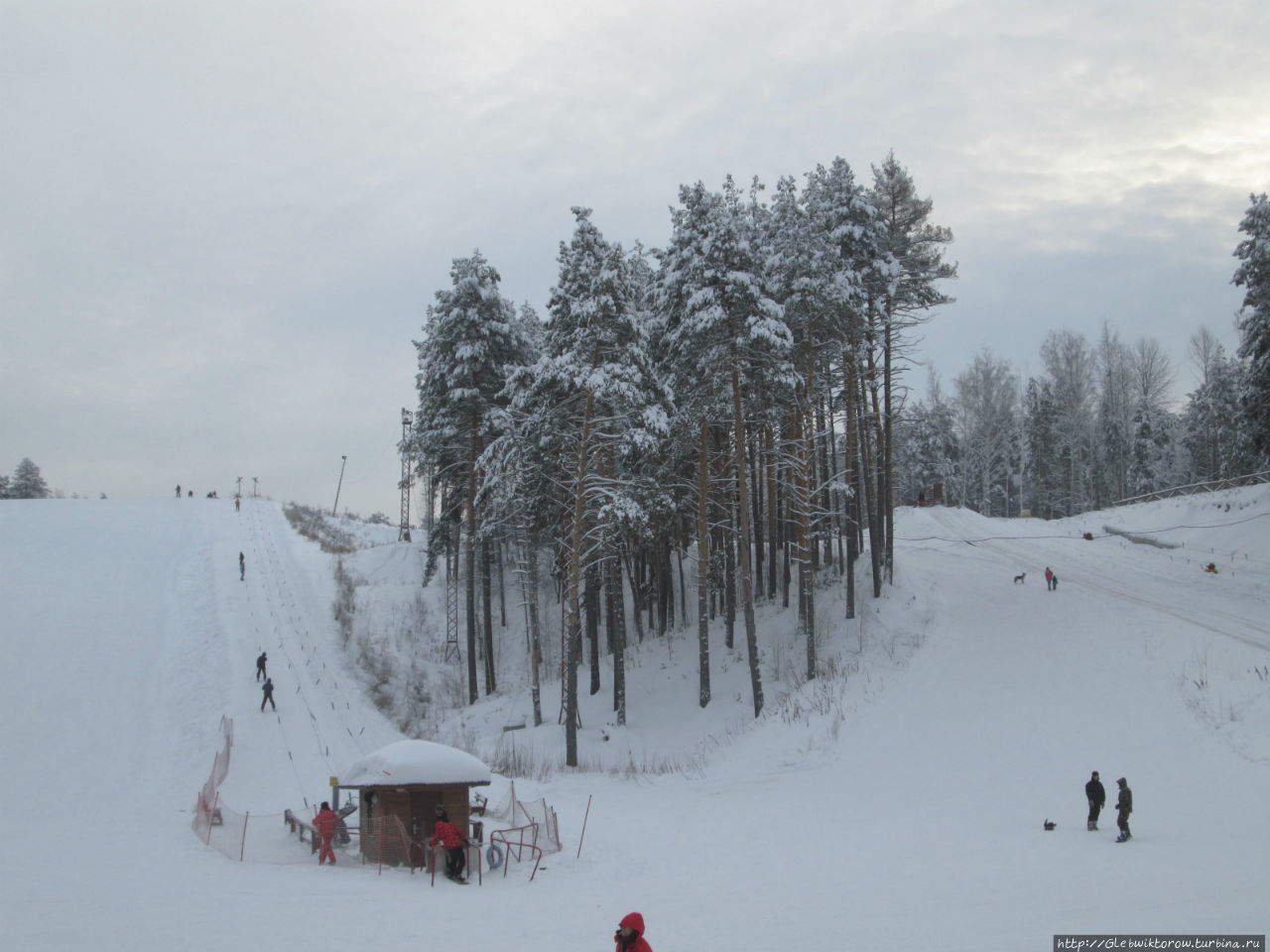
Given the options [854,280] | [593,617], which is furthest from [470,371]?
[854,280]

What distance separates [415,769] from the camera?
55.2 feet

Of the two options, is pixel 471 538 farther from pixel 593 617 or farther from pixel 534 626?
pixel 593 617

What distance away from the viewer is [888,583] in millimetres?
33281

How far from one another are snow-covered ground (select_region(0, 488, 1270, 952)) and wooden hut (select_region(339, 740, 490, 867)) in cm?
80

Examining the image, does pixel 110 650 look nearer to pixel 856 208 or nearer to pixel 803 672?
pixel 803 672

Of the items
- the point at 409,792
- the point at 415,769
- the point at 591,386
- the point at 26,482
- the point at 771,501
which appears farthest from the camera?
the point at 26,482

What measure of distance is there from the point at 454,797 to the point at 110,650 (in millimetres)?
21603

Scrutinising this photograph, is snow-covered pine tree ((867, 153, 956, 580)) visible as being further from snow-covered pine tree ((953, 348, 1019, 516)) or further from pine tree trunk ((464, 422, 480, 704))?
snow-covered pine tree ((953, 348, 1019, 516))

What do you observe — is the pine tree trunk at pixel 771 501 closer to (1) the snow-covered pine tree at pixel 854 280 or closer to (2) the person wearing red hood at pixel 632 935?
(1) the snow-covered pine tree at pixel 854 280

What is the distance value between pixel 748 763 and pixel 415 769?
10859 millimetres

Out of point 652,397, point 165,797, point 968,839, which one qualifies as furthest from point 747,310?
point 165,797

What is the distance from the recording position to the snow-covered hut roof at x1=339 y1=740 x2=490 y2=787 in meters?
16.7

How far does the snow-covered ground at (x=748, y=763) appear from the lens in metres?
11.9

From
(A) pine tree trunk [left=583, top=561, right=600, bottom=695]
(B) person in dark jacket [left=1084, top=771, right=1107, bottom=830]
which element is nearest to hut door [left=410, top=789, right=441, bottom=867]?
(B) person in dark jacket [left=1084, top=771, right=1107, bottom=830]
